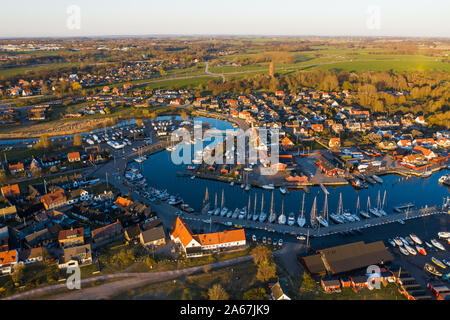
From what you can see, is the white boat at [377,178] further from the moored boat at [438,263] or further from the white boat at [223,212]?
the white boat at [223,212]

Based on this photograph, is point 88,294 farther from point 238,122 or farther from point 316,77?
point 316,77

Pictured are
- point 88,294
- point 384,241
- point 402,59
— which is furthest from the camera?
point 402,59

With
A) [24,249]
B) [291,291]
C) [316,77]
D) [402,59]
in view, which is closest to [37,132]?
[24,249]

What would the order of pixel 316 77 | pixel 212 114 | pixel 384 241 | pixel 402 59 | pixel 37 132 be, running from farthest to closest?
pixel 402 59
pixel 316 77
pixel 212 114
pixel 37 132
pixel 384 241

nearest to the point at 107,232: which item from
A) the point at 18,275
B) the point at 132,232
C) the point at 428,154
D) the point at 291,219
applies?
the point at 132,232

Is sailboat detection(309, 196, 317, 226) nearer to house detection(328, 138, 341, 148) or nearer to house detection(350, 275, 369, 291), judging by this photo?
house detection(350, 275, 369, 291)

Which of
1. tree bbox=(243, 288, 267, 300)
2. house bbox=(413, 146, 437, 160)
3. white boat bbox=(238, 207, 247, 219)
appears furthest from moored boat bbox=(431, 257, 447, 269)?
house bbox=(413, 146, 437, 160)

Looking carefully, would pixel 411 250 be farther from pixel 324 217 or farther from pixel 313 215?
pixel 313 215
